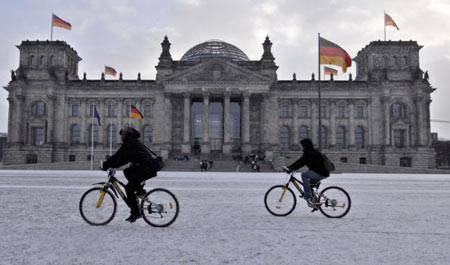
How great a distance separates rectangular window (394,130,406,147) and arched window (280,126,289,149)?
58.2ft

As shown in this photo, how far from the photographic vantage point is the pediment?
191 ft

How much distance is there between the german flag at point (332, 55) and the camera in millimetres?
28188

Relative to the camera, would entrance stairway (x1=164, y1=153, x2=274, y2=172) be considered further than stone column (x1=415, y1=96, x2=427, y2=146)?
No

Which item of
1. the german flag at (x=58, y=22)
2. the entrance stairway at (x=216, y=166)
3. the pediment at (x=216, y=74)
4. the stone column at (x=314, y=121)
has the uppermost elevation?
the german flag at (x=58, y=22)

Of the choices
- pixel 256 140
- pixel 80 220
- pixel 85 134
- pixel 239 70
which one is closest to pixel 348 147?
pixel 256 140

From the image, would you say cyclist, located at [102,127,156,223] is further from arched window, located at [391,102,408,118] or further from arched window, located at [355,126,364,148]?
arched window, located at [391,102,408,118]

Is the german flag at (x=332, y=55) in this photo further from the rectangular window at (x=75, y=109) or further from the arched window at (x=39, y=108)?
the arched window at (x=39, y=108)

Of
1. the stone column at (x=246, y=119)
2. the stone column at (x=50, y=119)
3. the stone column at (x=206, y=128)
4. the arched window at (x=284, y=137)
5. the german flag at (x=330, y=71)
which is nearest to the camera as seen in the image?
the stone column at (x=206, y=128)

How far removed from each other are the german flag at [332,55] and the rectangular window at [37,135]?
5087 centimetres

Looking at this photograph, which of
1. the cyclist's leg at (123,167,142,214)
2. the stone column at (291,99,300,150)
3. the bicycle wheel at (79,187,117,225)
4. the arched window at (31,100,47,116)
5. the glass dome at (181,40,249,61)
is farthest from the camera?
the glass dome at (181,40,249,61)

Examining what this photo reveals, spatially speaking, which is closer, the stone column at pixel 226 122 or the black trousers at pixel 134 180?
the black trousers at pixel 134 180

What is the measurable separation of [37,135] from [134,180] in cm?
6284

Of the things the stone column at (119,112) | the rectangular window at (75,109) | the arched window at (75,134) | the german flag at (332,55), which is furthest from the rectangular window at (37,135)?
the german flag at (332,55)

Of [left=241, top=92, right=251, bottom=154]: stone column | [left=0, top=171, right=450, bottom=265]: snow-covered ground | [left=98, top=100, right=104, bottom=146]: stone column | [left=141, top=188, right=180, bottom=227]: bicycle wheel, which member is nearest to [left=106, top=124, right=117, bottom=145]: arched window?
[left=98, top=100, right=104, bottom=146]: stone column
